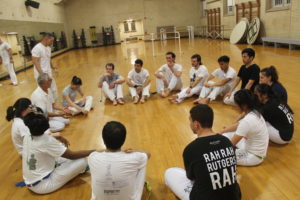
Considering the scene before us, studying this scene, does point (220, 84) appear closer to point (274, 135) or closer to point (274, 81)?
point (274, 81)

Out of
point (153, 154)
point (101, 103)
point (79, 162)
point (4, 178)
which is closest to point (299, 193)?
point (153, 154)

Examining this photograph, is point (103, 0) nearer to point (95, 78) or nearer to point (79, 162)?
point (95, 78)

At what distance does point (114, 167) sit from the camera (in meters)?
1.79

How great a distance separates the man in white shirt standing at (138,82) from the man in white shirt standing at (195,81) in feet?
2.06

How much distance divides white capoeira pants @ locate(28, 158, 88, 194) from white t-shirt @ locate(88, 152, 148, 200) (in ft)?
2.44

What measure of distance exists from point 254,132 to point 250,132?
0.04 meters

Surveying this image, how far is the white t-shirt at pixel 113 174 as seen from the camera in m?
1.80

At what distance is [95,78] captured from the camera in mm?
8055

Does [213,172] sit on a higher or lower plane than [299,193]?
higher

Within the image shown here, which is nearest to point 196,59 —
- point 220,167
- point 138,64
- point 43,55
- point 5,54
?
point 138,64

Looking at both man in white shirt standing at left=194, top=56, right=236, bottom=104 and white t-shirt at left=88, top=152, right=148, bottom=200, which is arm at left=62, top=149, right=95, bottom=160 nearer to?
white t-shirt at left=88, top=152, right=148, bottom=200

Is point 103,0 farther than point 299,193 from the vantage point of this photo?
Yes

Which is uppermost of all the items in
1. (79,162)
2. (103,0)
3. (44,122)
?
(103,0)

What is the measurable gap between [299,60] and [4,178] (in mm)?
8070
